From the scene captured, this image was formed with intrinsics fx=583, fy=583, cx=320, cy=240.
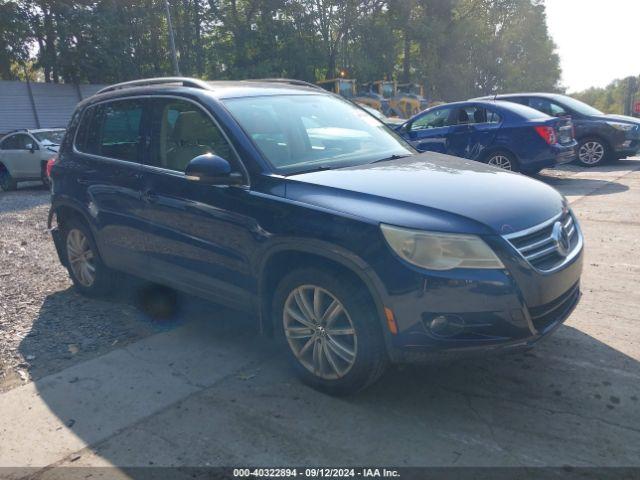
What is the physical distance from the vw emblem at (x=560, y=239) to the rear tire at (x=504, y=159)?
7.06 meters

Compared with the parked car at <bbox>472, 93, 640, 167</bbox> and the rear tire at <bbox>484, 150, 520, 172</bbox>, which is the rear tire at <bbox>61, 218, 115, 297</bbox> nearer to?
the rear tire at <bbox>484, 150, 520, 172</bbox>

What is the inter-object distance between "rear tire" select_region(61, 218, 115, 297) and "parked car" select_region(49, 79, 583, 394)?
0.30 ft

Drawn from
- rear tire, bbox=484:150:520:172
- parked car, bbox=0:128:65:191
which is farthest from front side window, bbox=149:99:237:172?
parked car, bbox=0:128:65:191

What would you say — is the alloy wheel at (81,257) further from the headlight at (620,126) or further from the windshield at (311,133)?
the headlight at (620,126)

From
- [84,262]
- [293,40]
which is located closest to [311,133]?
Result: [84,262]

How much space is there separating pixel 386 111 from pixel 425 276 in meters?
24.6

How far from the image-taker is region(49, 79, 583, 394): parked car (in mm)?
2996

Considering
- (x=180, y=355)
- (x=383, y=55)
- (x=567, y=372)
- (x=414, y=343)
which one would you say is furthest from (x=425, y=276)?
(x=383, y=55)

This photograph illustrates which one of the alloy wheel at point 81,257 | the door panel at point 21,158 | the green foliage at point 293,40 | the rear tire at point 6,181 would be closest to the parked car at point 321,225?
the alloy wheel at point 81,257

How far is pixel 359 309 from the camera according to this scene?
125 inches

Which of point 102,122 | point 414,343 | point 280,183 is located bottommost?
point 414,343

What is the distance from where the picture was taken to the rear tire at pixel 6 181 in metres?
14.4

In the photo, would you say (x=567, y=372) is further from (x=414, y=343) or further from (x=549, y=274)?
(x=414, y=343)

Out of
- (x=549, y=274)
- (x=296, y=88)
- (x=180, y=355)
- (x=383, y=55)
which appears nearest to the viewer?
(x=549, y=274)
